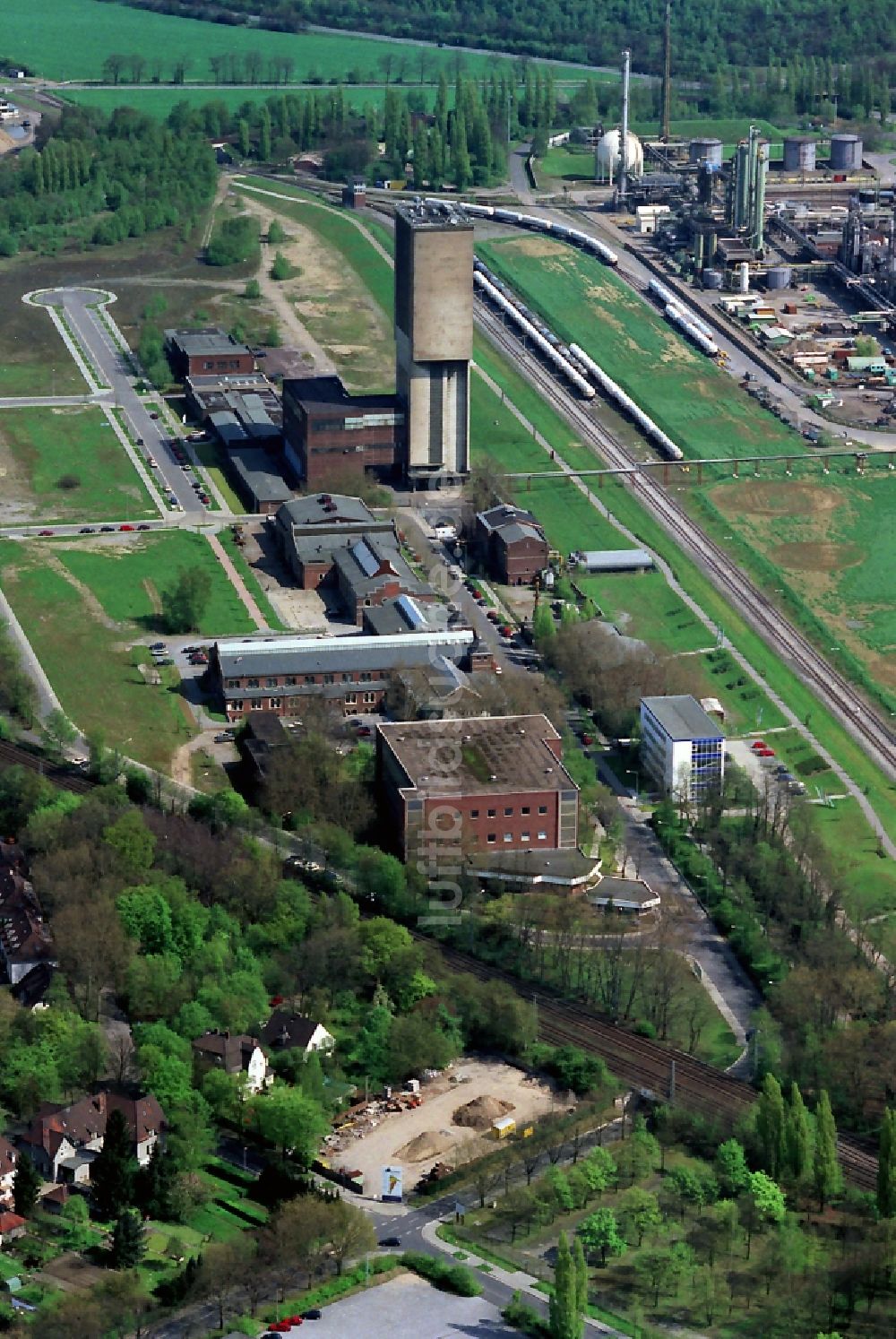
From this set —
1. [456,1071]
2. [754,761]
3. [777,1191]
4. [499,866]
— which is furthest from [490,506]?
[777,1191]

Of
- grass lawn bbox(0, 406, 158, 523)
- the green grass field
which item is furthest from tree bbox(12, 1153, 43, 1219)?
the green grass field

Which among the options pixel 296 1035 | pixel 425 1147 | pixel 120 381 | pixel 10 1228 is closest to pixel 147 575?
pixel 120 381

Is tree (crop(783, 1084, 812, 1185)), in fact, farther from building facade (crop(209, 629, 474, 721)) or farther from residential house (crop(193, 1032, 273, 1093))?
building facade (crop(209, 629, 474, 721))

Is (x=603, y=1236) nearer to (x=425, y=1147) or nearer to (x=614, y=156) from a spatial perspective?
(x=425, y=1147)

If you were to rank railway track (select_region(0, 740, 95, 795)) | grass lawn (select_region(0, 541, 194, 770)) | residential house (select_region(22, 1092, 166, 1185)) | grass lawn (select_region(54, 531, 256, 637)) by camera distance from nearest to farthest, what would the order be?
residential house (select_region(22, 1092, 166, 1185)) < railway track (select_region(0, 740, 95, 795)) < grass lawn (select_region(0, 541, 194, 770)) < grass lawn (select_region(54, 531, 256, 637))

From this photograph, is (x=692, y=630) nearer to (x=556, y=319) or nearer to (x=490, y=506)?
(x=490, y=506)

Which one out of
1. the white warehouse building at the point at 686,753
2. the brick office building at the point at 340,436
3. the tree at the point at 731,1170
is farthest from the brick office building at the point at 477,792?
the brick office building at the point at 340,436
